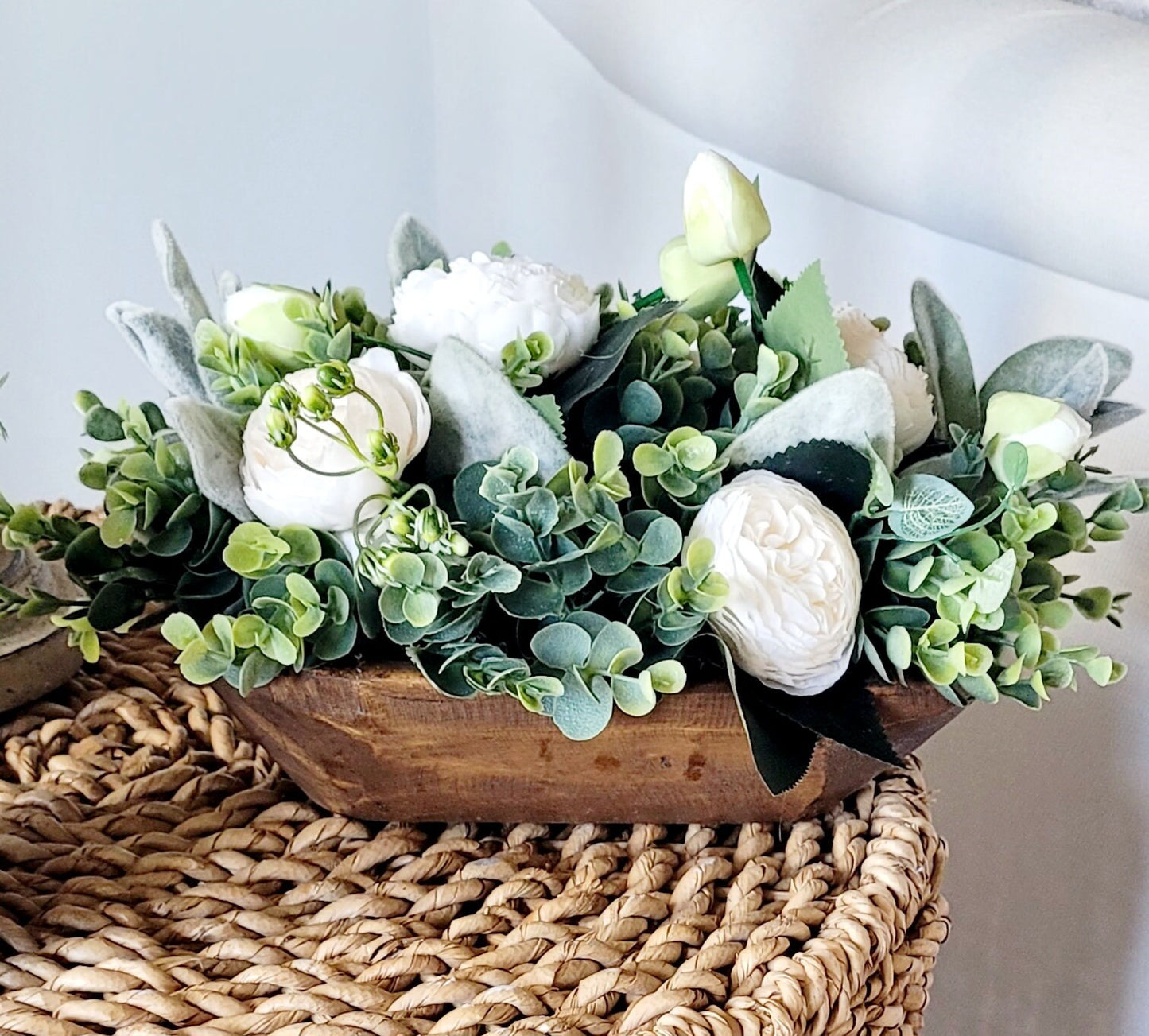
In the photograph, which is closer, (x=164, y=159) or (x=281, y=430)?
(x=281, y=430)

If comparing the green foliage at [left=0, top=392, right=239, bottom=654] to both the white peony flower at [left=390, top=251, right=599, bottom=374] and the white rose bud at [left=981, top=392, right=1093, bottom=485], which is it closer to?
the white peony flower at [left=390, top=251, right=599, bottom=374]

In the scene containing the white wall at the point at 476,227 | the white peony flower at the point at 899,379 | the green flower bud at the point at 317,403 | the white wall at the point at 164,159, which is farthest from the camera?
the white wall at the point at 164,159

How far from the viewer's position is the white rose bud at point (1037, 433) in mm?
479

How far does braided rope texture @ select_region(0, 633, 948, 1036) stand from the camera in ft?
1.43

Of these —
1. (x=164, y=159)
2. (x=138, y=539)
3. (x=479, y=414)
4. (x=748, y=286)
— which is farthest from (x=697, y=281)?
(x=164, y=159)

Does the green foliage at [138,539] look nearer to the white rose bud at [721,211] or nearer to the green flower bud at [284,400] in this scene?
the green flower bud at [284,400]

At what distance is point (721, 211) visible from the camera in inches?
19.8

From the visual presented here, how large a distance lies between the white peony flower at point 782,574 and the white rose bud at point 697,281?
0.11 meters

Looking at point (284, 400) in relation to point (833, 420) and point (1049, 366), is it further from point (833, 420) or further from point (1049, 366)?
point (1049, 366)

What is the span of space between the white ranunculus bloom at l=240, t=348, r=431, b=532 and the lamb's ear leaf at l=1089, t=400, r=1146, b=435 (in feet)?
0.97

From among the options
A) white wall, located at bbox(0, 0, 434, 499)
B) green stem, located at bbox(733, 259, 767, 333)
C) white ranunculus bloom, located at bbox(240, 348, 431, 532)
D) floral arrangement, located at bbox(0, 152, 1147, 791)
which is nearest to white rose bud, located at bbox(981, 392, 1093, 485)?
floral arrangement, located at bbox(0, 152, 1147, 791)

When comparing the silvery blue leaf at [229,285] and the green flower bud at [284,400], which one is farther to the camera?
the silvery blue leaf at [229,285]

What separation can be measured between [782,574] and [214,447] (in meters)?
0.21

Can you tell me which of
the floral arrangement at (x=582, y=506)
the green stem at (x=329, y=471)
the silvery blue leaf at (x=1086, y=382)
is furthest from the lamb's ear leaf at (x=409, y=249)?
the silvery blue leaf at (x=1086, y=382)
